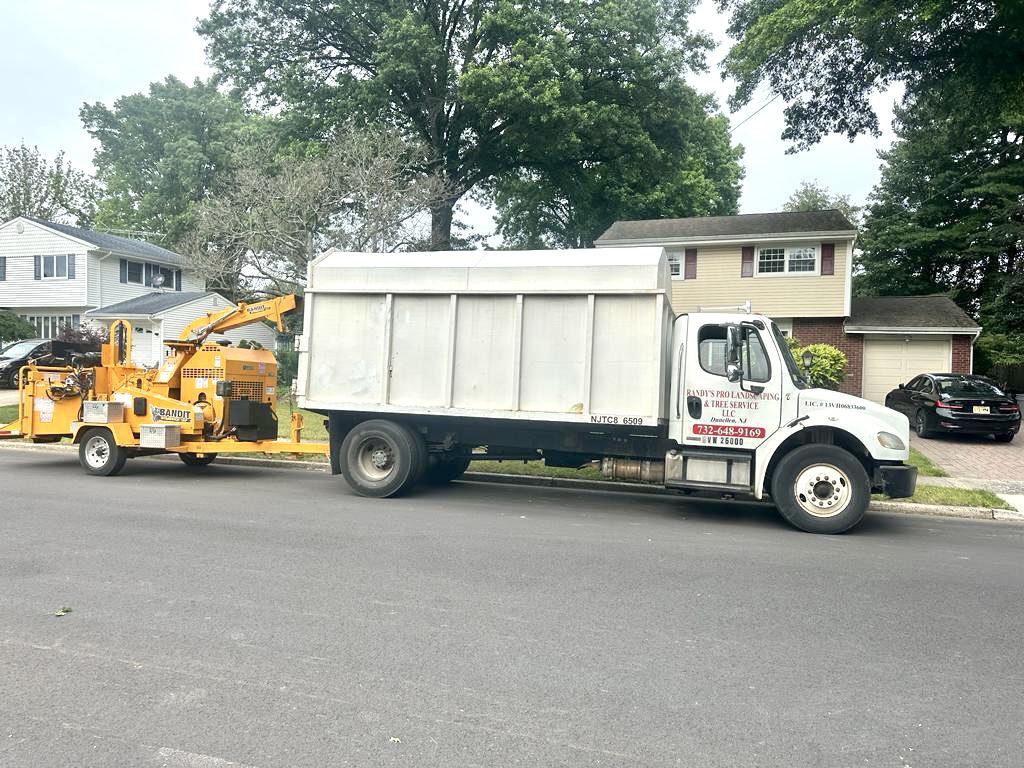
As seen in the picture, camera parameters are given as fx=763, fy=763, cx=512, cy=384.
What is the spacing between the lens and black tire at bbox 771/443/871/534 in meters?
8.02

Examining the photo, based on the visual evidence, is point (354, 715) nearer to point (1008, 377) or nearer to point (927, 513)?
point (927, 513)

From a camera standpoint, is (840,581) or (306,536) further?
(306,536)

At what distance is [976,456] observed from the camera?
14.4 metres

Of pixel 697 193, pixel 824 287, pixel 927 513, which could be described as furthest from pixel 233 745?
pixel 697 193

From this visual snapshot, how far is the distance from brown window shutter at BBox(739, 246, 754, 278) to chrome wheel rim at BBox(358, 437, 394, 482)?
17934 millimetres

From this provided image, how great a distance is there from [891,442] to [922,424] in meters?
10.8

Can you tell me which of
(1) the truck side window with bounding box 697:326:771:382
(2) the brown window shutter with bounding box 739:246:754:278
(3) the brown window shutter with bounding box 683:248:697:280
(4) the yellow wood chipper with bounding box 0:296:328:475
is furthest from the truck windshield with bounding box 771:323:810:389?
(3) the brown window shutter with bounding box 683:248:697:280

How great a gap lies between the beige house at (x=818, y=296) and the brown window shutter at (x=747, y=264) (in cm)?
3

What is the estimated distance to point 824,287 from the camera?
2381 cm

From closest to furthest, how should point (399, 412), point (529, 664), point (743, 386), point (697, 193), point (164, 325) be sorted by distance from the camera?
point (529, 664), point (743, 386), point (399, 412), point (164, 325), point (697, 193)

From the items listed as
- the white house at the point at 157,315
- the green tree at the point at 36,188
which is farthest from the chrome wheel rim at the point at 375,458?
the green tree at the point at 36,188

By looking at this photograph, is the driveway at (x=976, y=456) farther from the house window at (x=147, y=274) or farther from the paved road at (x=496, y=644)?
the house window at (x=147, y=274)

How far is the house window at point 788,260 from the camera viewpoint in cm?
2405

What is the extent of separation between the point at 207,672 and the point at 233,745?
831 millimetres
